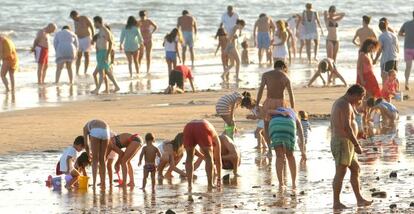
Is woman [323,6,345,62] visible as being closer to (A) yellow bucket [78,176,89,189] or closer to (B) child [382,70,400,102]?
(B) child [382,70,400,102]

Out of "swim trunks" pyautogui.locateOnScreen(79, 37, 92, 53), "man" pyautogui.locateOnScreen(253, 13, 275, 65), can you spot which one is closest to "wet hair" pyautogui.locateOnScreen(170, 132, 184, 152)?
"swim trunks" pyautogui.locateOnScreen(79, 37, 92, 53)

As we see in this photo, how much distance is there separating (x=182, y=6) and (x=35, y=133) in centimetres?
4009

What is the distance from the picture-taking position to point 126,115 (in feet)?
73.6

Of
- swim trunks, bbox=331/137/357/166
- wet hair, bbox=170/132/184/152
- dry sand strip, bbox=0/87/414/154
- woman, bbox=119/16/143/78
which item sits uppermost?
woman, bbox=119/16/143/78

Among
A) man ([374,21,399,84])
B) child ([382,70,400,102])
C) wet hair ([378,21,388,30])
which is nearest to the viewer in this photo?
child ([382,70,400,102])

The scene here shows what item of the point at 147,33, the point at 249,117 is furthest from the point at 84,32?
the point at 249,117

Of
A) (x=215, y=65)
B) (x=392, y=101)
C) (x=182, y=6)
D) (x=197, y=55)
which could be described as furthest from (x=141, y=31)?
(x=182, y=6)

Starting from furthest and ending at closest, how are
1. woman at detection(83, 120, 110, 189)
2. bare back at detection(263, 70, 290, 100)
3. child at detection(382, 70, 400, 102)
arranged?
child at detection(382, 70, 400, 102)
bare back at detection(263, 70, 290, 100)
woman at detection(83, 120, 110, 189)

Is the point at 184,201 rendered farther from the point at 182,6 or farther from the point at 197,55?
the point at 182,6

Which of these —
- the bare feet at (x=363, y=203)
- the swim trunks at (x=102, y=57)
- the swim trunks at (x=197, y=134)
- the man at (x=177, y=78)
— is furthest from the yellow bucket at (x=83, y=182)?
the swim trunks at (x=102, y=57)

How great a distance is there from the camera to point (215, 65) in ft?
117

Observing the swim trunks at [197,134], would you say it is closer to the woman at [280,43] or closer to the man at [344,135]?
the man at [344,135]

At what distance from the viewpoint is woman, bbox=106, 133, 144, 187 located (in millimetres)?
15758

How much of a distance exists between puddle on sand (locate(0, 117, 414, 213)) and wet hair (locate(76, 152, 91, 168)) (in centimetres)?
56
